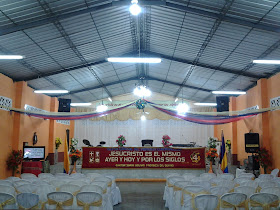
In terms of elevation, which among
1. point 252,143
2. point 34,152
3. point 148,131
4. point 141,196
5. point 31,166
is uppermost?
point 148,131

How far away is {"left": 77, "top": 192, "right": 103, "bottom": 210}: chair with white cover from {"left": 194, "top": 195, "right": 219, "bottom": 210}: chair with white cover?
1.69 meters

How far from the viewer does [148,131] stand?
19.6 metres

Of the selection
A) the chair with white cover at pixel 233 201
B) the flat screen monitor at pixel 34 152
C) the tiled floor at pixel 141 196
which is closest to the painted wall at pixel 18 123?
the flat screen monitor at pixel 34 152

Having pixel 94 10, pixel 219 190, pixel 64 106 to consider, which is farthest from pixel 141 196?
pixel 64 106

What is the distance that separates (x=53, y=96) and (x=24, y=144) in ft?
16.0

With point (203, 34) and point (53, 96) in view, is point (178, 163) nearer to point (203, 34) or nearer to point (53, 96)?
point (203, 34)

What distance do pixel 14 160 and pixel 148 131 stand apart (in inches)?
411

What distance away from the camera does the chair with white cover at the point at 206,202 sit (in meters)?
4.56

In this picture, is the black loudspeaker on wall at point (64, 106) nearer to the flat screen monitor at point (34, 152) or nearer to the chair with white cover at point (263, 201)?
the flat screen monitor at point (34, 152)

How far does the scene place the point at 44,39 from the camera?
866 cm

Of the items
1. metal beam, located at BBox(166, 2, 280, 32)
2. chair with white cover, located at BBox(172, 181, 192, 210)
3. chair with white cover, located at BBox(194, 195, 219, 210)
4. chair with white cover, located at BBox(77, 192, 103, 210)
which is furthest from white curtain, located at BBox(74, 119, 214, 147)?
chair with white cover, located at BBox(194, 195, 219, 210)

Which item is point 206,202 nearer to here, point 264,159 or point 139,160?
point 139,160

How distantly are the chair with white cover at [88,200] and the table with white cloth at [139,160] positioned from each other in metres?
5.88

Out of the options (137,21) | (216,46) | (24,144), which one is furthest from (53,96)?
(216,46)
